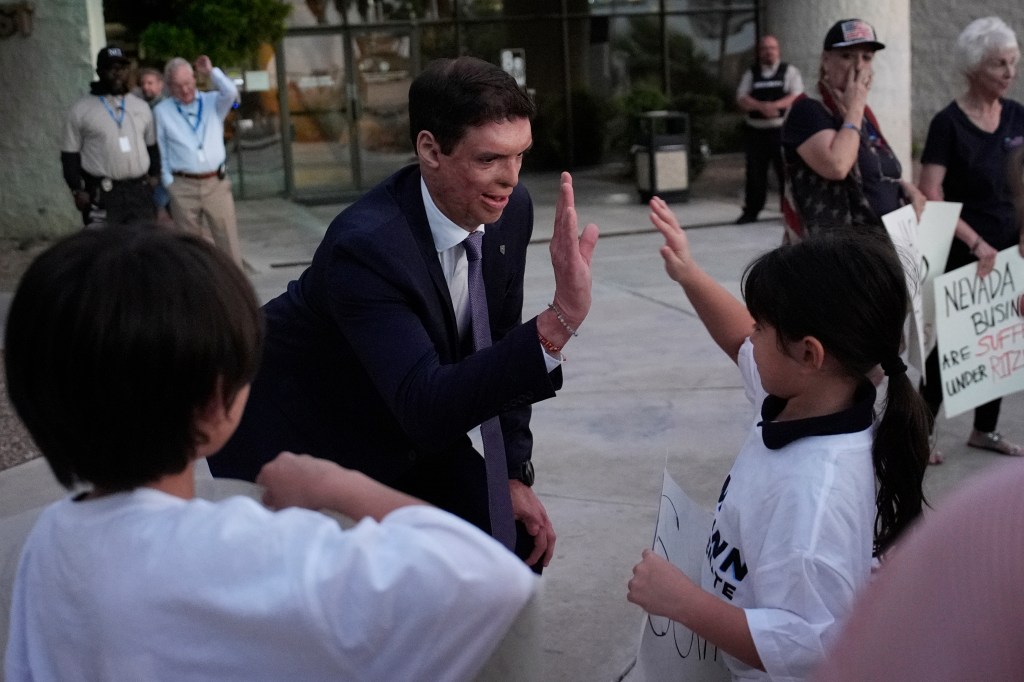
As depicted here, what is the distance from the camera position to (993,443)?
5.14 meters

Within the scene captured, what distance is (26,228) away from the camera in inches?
491

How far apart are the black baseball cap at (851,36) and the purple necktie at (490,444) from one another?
2.44 meters

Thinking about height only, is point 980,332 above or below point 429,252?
below

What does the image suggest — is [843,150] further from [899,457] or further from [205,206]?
[205,206]

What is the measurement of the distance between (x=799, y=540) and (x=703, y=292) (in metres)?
0.84

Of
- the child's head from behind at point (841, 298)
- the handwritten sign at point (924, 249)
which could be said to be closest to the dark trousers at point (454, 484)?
the child's head from behind at point (841, 298)

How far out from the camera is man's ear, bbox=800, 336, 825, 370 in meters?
2.18

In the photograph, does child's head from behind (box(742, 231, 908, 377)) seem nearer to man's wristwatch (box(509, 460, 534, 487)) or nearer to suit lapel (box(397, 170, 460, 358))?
suit lapel (box(397, 170, 460, 358))

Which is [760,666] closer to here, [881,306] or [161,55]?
[881,306]

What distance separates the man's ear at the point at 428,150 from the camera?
2.61 meters

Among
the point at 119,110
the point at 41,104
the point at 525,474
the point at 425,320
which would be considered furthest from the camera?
the point at 41,104

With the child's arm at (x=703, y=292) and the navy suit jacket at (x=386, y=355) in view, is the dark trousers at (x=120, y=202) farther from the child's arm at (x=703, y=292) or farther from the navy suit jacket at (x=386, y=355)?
the child's arm at (x=703, y=292)

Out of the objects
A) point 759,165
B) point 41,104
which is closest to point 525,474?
point 759,165

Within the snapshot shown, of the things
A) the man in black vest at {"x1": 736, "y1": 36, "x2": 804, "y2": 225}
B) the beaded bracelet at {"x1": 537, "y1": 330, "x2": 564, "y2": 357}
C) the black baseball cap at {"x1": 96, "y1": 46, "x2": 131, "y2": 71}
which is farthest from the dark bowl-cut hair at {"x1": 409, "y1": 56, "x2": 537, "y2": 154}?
the man in black vest at {"x1": 736, "y1": 36, "x2": 804, "y2": 225}
